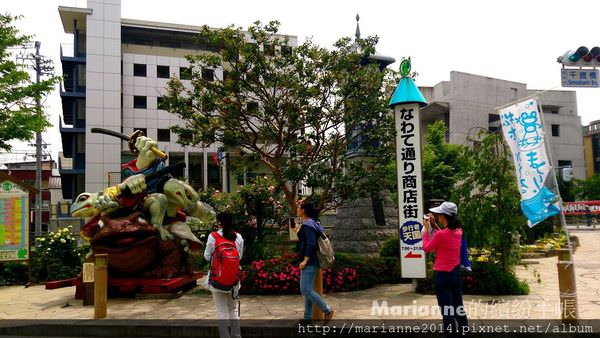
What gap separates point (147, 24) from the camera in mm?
41688

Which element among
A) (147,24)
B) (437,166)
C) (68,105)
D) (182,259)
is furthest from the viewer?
(147,24)

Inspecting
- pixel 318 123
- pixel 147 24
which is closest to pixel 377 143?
pixel 318 123

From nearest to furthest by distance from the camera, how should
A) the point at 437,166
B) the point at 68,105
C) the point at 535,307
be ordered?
the point at 535,307
the point at 437,166
the point at 68,105

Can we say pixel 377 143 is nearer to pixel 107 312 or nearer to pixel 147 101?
pixel 107 312

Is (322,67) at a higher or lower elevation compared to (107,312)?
higher

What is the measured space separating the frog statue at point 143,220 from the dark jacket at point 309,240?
167 inches

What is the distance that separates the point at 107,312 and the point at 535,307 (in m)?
7.27

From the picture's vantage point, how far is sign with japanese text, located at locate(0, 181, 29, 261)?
465 inches

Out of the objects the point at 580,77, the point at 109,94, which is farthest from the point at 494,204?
the point at 109,94

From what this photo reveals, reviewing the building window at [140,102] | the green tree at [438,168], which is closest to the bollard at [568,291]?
the green tree at [438,168]

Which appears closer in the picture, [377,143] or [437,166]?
[377,143]

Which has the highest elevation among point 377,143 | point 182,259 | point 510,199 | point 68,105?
point 68,105

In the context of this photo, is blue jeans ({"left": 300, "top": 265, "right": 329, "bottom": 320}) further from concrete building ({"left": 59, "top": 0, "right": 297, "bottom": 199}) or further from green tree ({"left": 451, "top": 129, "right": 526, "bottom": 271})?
concrete building ({"left": 59, "top": 0, "right": 297, "bottom": 199})

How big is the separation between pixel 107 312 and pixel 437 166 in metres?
19.0
